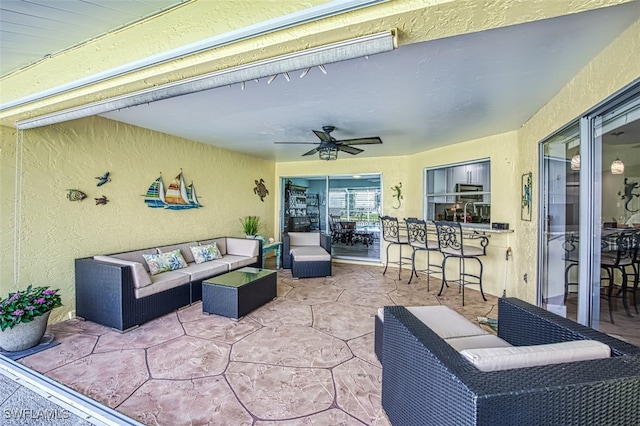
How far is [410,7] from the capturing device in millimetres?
1187

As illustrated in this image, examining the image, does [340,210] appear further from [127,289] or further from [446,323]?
[446,323]

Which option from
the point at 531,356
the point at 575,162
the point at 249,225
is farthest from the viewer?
the point at 249,225

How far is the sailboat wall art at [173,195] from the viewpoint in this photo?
14.1 ft

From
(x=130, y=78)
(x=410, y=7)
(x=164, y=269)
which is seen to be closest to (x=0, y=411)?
(x=164, y=269)

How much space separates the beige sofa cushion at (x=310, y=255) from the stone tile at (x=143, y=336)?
2.39 m

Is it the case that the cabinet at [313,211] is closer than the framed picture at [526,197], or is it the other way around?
the framed picture at [526,197]

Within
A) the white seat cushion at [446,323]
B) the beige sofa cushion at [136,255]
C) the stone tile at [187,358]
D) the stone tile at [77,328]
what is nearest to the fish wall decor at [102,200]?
the beige sofa cushion at [136,255]

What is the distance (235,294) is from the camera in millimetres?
3312

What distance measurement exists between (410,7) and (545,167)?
126 inches

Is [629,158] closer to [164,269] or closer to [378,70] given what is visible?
[378,70]

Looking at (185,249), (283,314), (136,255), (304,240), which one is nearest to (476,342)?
(283,314)

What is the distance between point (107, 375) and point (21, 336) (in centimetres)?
107

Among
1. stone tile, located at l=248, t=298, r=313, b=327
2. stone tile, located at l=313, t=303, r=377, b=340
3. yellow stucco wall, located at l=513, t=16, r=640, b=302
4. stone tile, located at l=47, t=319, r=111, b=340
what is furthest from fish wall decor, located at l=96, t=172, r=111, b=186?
yellow stucco wall, located at l=513, t=16, r=640, b=302

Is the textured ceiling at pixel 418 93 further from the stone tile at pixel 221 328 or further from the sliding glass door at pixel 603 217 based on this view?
the stone tile at pixel 221 328
